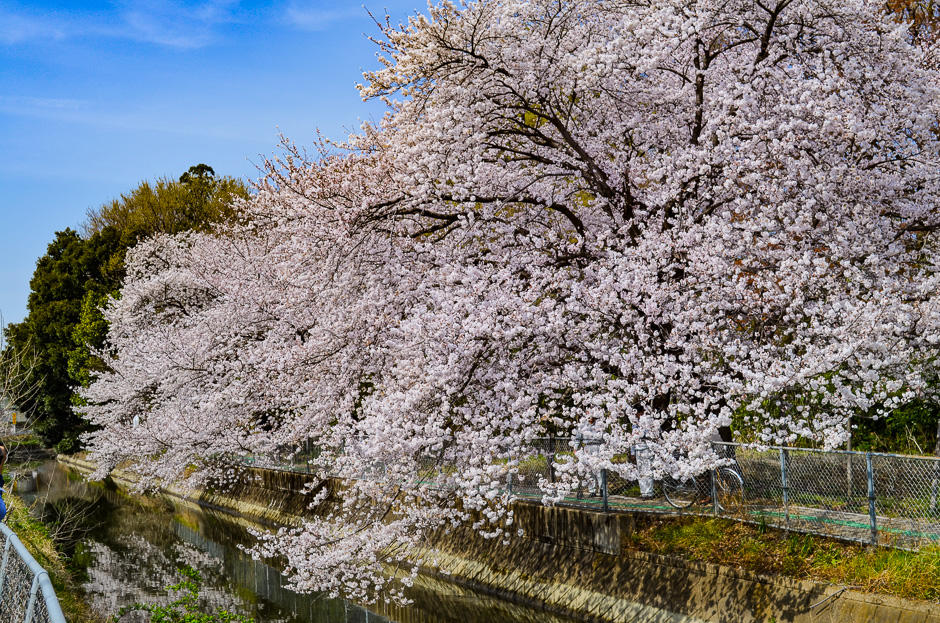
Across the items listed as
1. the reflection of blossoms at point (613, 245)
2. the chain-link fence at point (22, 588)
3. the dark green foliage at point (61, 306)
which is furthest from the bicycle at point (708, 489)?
the dark green foliage at point (61, 306)

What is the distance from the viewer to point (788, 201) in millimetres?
10742

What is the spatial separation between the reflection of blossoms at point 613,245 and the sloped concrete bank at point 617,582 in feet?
3.62

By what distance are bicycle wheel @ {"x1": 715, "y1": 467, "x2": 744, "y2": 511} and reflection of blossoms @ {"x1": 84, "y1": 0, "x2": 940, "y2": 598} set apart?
3.11ft

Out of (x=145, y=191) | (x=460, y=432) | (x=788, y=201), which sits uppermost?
(x=145, y=191)

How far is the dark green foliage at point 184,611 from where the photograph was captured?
13439 mm

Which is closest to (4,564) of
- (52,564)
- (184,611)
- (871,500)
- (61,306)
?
(184,611)

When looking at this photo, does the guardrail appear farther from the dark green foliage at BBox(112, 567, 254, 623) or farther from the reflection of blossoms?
the dark green foliage at BBox(112, 567, 254, 623)

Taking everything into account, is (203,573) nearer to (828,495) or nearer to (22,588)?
(22,588)

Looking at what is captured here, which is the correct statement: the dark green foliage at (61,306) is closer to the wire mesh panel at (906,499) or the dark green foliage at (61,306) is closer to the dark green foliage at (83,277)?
the dark green foliage at (83,277)

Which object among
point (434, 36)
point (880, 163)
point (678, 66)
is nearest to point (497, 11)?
point (434, 36)

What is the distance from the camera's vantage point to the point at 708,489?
39.7 ft

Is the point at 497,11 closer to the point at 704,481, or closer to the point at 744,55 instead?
the point at 744,55

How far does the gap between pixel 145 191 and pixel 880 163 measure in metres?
40.3

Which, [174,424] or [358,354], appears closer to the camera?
[358,354]
